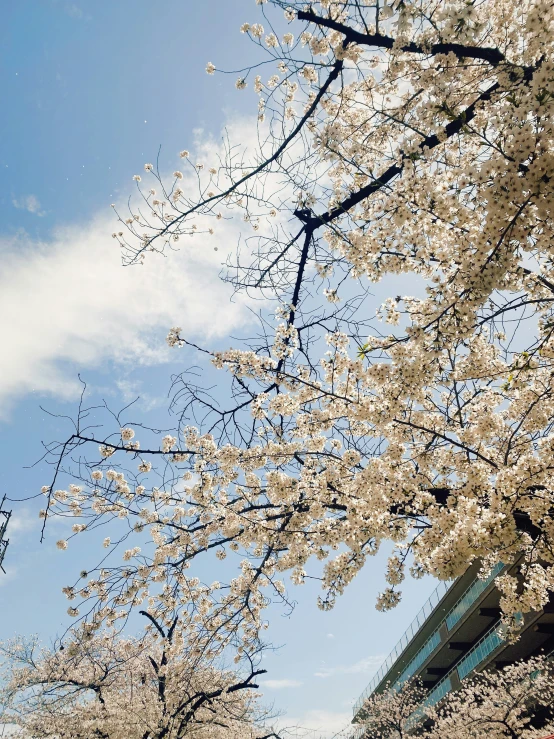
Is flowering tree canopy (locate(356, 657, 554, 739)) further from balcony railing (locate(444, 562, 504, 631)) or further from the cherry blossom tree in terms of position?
the cherry blossom tree

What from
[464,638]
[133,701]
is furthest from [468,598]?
[133,701]

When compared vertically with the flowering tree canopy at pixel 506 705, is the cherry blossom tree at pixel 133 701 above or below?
above

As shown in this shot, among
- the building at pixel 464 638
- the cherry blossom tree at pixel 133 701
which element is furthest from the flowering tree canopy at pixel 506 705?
the cherry blossom tree at pixel 133 701

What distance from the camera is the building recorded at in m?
19.9

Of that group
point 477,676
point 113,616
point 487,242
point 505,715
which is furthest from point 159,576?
point 477,676

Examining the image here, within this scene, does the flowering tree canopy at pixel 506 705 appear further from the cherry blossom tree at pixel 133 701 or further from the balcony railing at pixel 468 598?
→ the cherry blossom tree at pixel 133 701

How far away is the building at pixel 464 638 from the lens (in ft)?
65.4

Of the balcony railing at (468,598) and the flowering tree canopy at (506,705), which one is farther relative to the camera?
the balcony railing at (468,598)

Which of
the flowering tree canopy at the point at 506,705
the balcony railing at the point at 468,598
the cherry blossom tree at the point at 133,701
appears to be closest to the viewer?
the cherry blossom tree at the point at 133,701

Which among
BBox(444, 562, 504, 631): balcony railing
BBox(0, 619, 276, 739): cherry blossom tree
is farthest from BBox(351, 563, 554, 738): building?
BBox(0, 619, 276, 739): cherry blossom tree

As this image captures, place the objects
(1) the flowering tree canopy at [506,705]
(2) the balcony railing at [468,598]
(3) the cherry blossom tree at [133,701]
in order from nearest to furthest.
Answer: (3) the cherry blossom tree at [133,701] < (1) the flowering tree canopy at [506,705] < (2) the balcony railing at [468,598]

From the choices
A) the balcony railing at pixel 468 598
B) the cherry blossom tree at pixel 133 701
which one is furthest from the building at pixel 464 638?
the cherry blossom tree at pixel 133 701

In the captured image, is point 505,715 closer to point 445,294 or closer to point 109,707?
point 109,707

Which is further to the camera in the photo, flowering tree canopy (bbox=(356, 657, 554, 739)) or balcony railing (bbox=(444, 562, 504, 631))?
balcony railing (bbox=(444, 562, 504, 631))
